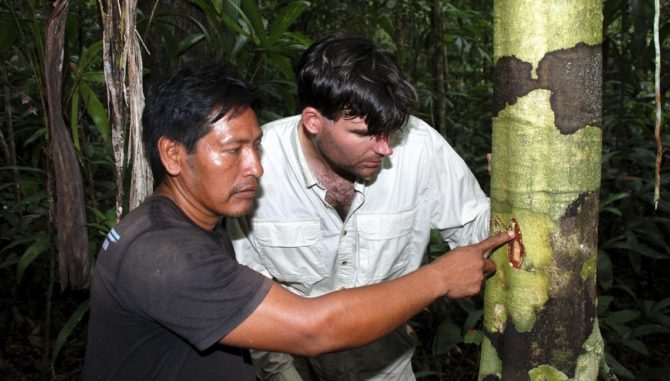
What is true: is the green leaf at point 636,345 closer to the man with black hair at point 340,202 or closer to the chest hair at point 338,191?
the man with black hair at point 340,202

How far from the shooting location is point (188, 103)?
1506mm

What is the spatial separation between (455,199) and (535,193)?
0.90 m

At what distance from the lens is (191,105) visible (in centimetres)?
150

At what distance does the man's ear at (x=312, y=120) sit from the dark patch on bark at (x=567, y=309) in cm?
97

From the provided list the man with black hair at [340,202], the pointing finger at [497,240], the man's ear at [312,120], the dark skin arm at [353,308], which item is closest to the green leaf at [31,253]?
the man with black hair at [340,202]

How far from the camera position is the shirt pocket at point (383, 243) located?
2234 millimetres

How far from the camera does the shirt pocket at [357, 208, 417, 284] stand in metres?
2.23

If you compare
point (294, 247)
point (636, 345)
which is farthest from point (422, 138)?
point (636, 345)

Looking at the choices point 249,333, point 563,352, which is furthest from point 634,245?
point 249,333

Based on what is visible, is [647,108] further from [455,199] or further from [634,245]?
[455,199]

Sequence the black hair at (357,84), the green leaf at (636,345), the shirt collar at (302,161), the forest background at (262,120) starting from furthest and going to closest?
the green leaf at (636,345), the forest background at (262,120), the shirt collar at (302,161), the black hair at (357,84)

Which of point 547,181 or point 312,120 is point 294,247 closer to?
point 312,120

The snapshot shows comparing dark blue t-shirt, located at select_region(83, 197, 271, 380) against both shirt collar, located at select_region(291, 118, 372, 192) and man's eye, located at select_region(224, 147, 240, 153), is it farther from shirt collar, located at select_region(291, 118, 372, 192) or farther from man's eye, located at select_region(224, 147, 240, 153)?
shirt collar, located at select_region(291, 118, 372, 192)

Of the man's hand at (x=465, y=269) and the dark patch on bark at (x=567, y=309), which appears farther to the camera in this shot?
the man's hand at (x=465, y=269)
